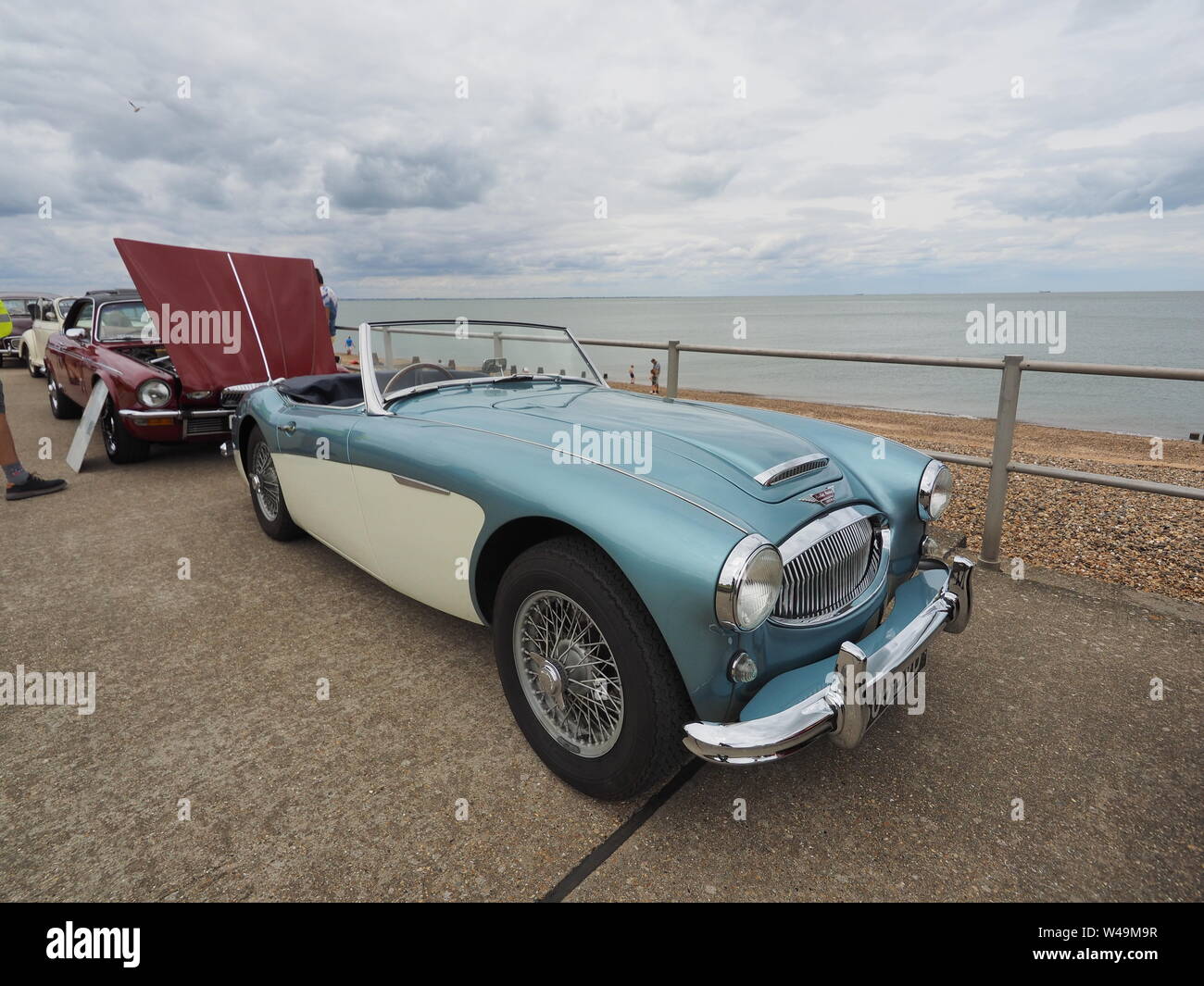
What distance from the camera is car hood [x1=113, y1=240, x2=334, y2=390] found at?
5.99 metres

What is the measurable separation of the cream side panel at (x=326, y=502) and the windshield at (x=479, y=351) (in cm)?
63

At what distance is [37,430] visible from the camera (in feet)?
26.2

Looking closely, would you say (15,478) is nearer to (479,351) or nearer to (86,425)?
(86,425)

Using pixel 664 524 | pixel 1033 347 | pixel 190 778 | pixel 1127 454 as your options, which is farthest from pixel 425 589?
pixel 1033 347

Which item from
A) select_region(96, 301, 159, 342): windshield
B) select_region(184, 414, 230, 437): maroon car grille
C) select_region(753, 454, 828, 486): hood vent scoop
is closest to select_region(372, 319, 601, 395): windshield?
select_region(753, 454, 828, 486): hood vent scoop

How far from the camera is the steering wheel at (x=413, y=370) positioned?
328 cm

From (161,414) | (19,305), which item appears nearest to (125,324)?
(161,414)

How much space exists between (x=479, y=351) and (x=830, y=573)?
224 centimetres

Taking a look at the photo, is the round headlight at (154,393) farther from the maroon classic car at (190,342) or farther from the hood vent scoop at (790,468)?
the hood vent scoop at (790,468)

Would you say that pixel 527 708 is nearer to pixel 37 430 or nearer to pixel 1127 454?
pixel 37 430

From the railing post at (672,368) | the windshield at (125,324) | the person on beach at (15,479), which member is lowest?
the person on beach at (15,479)

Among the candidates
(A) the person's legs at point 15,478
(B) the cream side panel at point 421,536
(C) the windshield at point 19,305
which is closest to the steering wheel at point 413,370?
(B) the cream side panel at point 421,536
